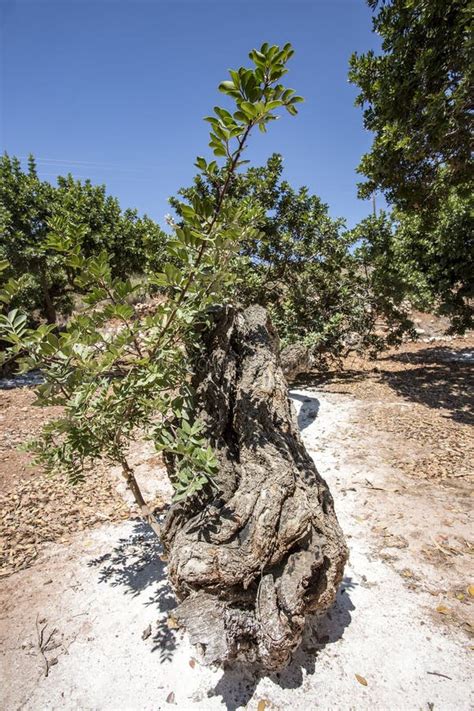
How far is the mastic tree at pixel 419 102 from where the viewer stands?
15.3 ft

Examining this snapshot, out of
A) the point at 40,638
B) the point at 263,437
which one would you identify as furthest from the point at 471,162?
the point at 40,638

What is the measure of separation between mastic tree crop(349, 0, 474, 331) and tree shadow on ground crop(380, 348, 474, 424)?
14.5 ft

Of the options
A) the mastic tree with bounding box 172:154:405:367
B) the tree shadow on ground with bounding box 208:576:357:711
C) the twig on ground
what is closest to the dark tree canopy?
the mastic tree with bounding box 172:154:405:367

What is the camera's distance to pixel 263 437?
2.57 m

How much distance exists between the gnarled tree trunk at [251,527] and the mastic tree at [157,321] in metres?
0.46

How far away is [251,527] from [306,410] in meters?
5.88

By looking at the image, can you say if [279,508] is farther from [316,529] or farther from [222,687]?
[222,687]

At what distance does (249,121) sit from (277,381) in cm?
188

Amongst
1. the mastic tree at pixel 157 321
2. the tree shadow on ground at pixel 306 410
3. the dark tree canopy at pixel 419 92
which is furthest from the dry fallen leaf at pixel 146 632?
the dark tree canopy at pixel 419 92

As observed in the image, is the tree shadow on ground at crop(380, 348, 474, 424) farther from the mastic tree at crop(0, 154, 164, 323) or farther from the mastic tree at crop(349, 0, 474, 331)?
the mastic tree at crop(0, 154, 164, 323)

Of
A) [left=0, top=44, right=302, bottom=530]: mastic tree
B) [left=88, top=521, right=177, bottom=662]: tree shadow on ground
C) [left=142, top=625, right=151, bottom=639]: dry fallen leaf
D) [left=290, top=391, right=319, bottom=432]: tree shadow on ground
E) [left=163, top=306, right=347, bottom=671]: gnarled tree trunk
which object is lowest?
[left=142, top=625, right=151, bottom=639]: dry fallen leaf

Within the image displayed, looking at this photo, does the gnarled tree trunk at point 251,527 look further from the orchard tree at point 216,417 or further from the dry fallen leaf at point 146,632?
the dry fallen leaf at point 146,632

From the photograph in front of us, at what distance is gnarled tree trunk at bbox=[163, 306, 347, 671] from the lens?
6.83 ft

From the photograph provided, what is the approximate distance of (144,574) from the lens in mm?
3436
